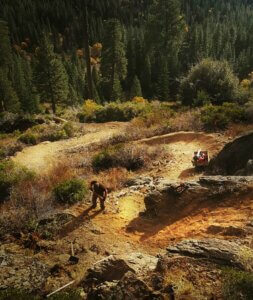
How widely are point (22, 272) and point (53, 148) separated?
12.2 m

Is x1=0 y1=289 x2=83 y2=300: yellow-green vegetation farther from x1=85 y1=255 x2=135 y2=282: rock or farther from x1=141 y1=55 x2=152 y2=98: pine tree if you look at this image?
x1=141 y1=55 x2=152 y2=98: pine tree

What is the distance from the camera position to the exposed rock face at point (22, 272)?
7102mm

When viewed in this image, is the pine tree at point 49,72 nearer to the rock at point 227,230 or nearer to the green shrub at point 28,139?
the green shrub at point 28,139

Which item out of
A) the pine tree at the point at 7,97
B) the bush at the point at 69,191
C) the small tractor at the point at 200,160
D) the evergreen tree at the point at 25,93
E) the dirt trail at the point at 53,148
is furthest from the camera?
the evergreen tree at the point at 25,93

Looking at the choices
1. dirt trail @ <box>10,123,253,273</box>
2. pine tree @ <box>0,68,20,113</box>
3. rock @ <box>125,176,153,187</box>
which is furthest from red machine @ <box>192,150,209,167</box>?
pine tree @ <box>0,68,20,113</box>

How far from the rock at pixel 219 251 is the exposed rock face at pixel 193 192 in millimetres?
2433

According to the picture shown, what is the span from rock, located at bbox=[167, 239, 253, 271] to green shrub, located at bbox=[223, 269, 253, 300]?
566 mm

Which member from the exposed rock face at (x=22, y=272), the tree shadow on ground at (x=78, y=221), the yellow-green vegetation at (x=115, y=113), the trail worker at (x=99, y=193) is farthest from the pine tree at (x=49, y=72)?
the exposed rock face at (x=22, y=272)

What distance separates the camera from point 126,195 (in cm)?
1153

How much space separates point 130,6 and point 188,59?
3532 inches

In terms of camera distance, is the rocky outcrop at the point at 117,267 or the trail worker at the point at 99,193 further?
the trail worker at the point at 99,193

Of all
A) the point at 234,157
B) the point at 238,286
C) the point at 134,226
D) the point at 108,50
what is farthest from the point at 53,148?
the point at 108,50

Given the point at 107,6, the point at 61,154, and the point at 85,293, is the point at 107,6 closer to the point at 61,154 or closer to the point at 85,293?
the point at 61,154

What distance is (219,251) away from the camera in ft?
22.7
